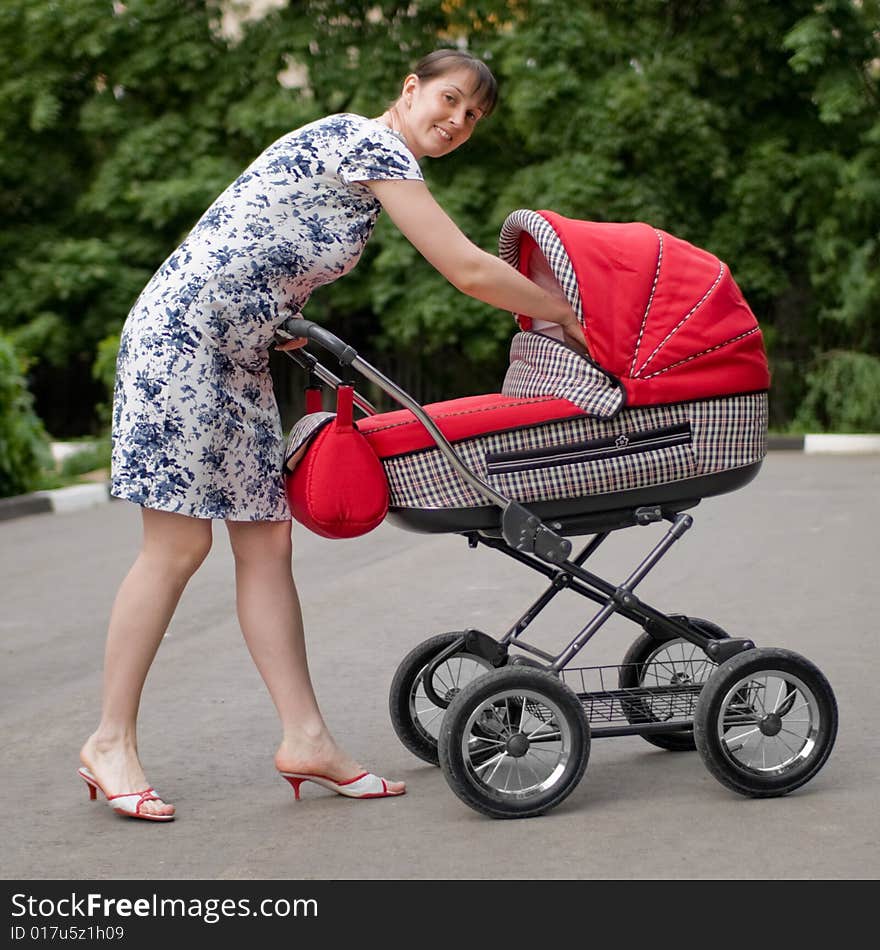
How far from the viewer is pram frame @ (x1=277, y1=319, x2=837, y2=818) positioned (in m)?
3.77

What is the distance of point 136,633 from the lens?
395 cm

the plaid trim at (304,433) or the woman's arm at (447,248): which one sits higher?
the woman's arm at (447,248)

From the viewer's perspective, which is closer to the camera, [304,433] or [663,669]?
[304,433]

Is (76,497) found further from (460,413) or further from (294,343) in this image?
(460,413)

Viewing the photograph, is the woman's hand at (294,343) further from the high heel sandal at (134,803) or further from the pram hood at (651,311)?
the high heel sandal at (134,803)

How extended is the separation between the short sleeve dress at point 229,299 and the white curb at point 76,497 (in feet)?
29.9

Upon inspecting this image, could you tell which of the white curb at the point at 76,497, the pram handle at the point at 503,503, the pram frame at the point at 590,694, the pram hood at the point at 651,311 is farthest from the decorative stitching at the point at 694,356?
the white curb at the point at 76,497

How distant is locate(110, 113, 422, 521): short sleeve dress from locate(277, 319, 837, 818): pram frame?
0.14 metres

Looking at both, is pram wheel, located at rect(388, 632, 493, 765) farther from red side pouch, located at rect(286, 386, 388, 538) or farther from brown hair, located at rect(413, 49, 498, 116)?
brown hair, located at rect(413, 49, 498, 116)

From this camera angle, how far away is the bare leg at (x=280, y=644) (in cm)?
404

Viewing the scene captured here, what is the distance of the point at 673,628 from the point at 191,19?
20.8 meters

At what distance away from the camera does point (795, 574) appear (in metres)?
8.09

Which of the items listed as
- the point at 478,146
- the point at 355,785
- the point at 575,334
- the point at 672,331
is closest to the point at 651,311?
the point at 672,331

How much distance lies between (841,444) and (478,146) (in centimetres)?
798
